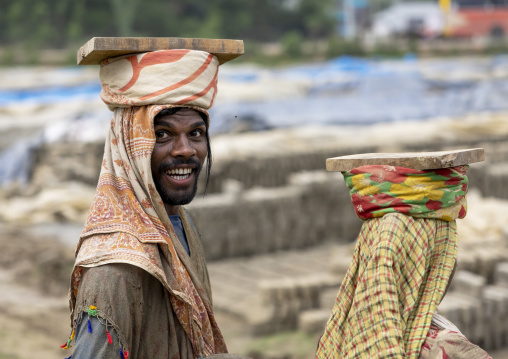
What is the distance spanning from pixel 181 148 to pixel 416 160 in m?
0.69

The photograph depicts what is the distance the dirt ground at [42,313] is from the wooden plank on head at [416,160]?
4.19 meters

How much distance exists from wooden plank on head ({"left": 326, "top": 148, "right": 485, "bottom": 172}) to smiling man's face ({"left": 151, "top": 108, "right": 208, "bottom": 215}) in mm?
434

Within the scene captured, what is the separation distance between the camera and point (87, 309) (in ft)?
6.22

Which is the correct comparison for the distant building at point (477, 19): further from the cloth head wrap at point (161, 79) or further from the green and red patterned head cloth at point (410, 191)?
the green and red patterned head cloth at point (410, 191)

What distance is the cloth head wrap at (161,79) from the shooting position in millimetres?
2076

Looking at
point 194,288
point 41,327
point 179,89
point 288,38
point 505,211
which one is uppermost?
point 288,38

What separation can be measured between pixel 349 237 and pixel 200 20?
1278 inches

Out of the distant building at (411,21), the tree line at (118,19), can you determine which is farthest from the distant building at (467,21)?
the tree line at (118,19)

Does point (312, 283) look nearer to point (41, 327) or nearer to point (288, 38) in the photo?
point (41, 327)

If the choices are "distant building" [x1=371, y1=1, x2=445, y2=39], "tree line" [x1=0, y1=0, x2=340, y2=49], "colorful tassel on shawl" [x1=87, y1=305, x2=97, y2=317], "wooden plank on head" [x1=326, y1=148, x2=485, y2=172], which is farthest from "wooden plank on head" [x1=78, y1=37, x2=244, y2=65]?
"distant building" [x1=371, y1=1, x2=445, y2=39]

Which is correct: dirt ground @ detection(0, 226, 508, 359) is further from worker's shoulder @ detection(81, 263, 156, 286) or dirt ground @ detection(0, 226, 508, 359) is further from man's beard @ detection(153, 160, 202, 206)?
worker's shoulder @ detection(81, 263, 156, 286)

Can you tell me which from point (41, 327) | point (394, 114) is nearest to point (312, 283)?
point (41, 327)

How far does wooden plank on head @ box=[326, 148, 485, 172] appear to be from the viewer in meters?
1.83

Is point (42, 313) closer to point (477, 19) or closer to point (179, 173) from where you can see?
point (179, 173)
